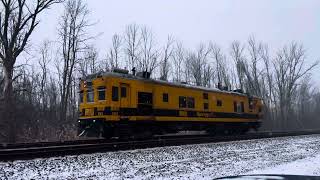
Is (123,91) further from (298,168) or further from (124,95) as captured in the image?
(298,168)

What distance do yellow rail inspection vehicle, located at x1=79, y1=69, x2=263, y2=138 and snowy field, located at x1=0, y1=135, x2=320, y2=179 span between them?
4.32 m

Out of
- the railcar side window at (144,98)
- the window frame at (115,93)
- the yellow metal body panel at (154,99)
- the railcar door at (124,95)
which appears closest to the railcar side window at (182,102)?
the yellow metal body panel at (154,99)

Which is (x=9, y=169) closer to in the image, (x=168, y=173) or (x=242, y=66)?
(x=168, y=173)

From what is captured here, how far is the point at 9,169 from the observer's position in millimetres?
10562

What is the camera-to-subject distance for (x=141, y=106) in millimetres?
20734

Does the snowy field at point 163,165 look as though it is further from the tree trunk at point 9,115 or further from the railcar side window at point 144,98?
the tree trunk at point 9,115

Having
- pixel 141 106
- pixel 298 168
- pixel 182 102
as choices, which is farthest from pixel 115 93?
pixel 298 168

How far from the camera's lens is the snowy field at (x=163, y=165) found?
10.2 m

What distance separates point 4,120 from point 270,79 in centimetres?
5742

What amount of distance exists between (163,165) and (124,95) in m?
8.34

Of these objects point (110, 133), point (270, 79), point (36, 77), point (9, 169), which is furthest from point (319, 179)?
point (270, 79)

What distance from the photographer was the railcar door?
19.7 metres

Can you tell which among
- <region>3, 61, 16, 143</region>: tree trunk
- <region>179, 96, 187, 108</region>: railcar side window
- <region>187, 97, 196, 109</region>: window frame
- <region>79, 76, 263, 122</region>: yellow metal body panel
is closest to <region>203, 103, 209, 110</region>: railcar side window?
<region>79, 76, 263, 122</region>: yellow metal body panel

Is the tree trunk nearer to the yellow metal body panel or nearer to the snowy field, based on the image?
the yellow metal body panel
